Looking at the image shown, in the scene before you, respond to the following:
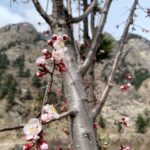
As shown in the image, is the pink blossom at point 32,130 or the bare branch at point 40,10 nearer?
the pink blossom at point 32,130

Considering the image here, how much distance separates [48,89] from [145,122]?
27.6 m

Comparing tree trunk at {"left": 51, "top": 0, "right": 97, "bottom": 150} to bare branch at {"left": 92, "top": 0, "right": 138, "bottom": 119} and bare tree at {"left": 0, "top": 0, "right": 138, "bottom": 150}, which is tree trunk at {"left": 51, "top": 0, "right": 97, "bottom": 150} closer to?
bare tree at {"left": 0, "top": 0, "right": 138, "bottom": 150}

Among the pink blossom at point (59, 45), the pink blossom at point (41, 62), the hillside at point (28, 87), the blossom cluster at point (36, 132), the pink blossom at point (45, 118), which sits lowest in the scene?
the blossom cluster at point (36, 132)

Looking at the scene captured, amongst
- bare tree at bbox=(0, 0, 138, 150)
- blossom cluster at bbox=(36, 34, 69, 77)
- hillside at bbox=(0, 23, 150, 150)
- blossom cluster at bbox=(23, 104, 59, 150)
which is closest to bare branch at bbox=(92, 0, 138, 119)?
bare tree at bbox=(0, 0, 138, 150)

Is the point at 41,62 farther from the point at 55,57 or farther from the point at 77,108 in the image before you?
the point at 77,108

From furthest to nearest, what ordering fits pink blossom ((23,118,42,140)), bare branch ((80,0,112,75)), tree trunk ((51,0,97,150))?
1. bare branch ((80,0,112,75))
2. tree trunk ((51,0,97,150))
3. pink blossom ((23,118,42,140))

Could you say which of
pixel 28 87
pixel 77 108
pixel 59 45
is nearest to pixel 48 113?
pixel 77 108

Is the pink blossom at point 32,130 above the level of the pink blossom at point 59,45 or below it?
below

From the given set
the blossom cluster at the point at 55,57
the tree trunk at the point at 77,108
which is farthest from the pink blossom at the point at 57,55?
the tree trunk at the point at 77,108

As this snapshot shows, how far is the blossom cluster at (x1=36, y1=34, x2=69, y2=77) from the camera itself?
7.53 ft

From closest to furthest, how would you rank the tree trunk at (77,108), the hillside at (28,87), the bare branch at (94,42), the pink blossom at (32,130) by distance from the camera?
the pink blossom at (32,130) < the tree trunk at (77,108) < the bare branch at (94,42) < the hillside at (28,87)

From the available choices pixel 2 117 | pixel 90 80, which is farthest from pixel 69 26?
pixel 2 117

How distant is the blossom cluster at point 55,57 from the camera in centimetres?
230

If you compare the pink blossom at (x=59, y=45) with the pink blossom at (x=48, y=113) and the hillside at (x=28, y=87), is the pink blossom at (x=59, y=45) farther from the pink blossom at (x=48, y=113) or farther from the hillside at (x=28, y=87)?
the hillside at (x=28, y=87)
